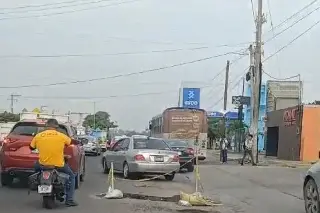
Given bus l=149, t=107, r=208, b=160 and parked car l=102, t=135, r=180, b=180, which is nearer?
parked car l=102, t=135, r=180, b=180

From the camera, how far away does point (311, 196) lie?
10523mm

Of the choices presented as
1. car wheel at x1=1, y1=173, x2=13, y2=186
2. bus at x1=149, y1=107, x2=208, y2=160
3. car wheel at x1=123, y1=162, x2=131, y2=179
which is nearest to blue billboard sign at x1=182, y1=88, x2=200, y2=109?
bus at x1=149, y1=107, x2=208, y2=160

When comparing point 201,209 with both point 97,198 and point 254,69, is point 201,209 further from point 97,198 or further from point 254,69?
point 254,69

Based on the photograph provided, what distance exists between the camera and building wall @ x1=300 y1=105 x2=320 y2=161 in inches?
1419

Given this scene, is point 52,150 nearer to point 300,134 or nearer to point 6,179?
point 6,179

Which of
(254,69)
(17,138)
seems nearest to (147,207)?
(17,138)

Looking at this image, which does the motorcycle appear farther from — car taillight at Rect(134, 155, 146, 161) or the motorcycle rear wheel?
car taillight at Rect(134, 155, 146, 161)

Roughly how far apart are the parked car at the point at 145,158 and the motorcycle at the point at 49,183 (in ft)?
23.8

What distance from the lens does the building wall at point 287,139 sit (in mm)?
37312

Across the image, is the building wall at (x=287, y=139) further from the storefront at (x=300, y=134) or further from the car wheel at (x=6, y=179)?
the car wheel at (x=6, y=179)

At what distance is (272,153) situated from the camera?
159 feet

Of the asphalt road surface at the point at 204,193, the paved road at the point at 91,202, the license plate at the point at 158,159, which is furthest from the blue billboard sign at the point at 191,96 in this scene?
the paved road at the point at 91,202

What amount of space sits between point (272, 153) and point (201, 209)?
3732 cm

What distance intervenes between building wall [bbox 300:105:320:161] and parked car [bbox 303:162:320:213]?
2586 centimetres
